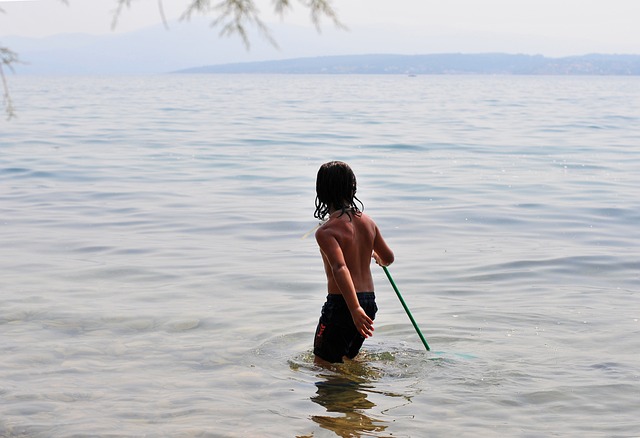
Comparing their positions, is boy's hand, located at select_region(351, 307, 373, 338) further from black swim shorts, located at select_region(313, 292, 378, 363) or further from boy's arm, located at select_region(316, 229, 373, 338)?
black swim shorts, located at select_region(313, 292, 378, 363)

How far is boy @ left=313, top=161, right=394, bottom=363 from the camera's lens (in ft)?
17.5

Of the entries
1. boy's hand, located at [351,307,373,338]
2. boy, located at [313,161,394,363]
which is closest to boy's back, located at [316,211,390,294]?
boy, located at [313,161,394,363]

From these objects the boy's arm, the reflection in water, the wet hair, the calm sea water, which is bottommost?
the calm sea water

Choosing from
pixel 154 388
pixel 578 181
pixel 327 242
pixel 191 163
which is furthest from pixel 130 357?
pixel 191 163

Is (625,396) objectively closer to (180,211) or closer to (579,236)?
(579,236)

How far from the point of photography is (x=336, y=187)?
17.6 ft

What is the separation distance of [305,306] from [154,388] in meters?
2.68

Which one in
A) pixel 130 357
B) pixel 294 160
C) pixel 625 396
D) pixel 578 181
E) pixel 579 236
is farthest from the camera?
pixel 294 160

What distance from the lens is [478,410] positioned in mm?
5562

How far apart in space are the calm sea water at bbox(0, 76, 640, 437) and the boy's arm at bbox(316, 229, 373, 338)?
0.57m

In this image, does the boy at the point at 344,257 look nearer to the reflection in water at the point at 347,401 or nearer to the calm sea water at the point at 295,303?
the reflection in water at the point at 347,401

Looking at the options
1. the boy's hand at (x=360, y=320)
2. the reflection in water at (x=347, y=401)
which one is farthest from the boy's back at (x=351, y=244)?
the reflection in water at (x=347, y=401)

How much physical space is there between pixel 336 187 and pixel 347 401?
4.44 ft

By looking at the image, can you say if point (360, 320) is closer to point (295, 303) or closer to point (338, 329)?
point (338, 329)
